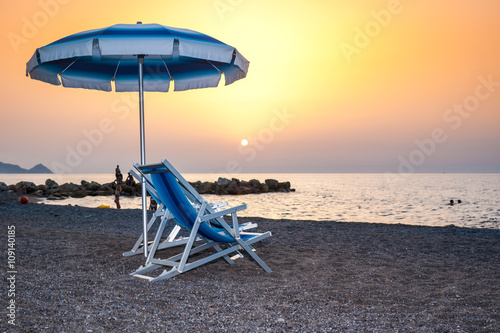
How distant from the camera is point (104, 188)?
30156 millimetres

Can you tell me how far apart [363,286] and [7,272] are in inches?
134

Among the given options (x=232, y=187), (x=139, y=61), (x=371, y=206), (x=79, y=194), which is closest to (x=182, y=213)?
(x=139, y=61)

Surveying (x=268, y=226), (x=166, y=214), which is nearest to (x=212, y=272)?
(x=166, y=214)

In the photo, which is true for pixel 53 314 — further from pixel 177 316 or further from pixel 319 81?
pixel 319 81

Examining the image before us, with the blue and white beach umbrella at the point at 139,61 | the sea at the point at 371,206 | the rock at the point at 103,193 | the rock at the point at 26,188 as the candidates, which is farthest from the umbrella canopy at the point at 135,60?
the rock at the point at 26,188

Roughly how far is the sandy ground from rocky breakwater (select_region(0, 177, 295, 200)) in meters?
19.6

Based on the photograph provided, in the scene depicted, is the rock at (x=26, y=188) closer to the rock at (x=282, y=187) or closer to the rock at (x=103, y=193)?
the rock at (x=103, y=193)

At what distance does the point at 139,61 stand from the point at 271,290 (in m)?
3.09

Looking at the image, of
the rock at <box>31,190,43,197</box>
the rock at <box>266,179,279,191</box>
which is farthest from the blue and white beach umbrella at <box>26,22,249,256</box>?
the rock at <box>266,179,279,191</box>

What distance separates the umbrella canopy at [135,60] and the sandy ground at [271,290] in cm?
214

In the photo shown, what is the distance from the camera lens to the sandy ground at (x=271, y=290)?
102 inches

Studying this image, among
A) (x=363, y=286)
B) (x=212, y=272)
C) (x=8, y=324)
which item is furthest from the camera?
(x=212, y=272)

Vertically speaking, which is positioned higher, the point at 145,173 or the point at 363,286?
the point at 145,173

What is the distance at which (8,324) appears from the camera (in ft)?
7.98
